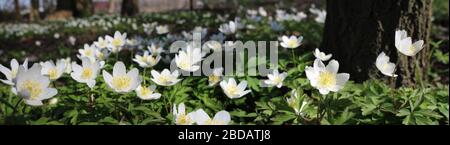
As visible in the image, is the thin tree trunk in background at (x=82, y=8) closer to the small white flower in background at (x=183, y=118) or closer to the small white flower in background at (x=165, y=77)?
the small white flower in background at (x=165, y=77)

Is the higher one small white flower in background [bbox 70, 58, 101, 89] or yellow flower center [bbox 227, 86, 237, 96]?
small white flower in background [bbox 70, 58, 101, 89]

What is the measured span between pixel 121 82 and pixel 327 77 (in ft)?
2.64

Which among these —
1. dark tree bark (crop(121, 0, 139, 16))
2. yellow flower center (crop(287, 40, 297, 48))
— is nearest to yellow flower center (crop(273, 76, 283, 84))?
yellow flower center (crop(287, 40, 297, 48))

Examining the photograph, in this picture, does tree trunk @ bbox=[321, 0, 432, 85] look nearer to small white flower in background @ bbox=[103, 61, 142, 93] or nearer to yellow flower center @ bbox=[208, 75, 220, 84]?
yellow flower center @ bbox=[208, 75, 220, 84]

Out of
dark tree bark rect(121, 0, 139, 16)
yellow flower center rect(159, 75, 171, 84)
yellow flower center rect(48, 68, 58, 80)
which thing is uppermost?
dark tree bark rect(121, 0, 139, 16)

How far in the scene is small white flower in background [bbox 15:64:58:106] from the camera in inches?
63.0

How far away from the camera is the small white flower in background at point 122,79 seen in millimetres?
1866

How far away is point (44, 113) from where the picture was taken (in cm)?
212

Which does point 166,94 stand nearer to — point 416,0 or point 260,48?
point 260,48

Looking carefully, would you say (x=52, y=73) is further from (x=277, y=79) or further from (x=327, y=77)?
(x=327, y=77)

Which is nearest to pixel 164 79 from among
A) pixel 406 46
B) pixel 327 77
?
pixel 327 77

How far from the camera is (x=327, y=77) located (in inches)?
75.0

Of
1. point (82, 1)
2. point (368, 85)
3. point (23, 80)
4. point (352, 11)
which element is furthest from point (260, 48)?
point (82, 1)
